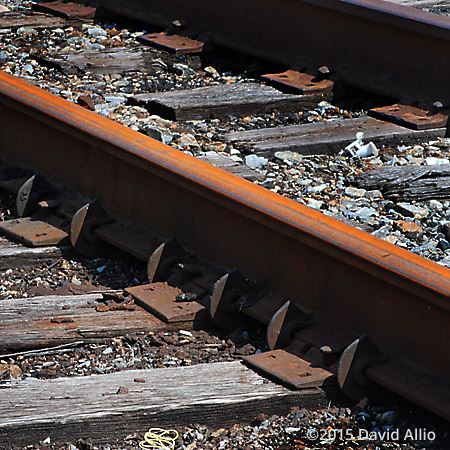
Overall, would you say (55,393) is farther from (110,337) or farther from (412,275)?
(412,275)

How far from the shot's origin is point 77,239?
174 inches

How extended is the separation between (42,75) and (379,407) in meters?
4.29

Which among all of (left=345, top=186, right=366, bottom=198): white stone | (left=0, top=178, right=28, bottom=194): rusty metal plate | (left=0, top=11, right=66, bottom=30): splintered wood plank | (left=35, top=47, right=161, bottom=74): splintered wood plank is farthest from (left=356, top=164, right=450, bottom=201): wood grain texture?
(left=0, top=11, right=66, bottom=30): splintered wood plank

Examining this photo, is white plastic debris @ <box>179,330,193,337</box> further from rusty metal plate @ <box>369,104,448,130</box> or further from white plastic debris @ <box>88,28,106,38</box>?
white plastic debris @ <box>88,28,106,38</box>

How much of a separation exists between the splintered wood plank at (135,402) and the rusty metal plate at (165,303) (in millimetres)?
469

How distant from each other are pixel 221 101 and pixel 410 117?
3.80 feet

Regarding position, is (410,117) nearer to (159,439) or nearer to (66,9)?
(159,439)

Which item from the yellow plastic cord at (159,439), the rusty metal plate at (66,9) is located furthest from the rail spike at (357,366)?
the rusty metal plate at (66,9)

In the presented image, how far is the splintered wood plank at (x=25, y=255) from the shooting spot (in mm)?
4320

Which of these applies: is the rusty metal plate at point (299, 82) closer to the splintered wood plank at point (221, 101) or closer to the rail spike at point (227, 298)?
the splintered wood plank at point (221, 101)

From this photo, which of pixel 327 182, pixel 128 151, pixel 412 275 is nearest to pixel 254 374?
pixel 412 275

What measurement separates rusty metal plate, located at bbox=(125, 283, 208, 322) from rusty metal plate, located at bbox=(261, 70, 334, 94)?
254 centimetres

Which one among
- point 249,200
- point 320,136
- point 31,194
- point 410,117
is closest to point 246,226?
point 249,200

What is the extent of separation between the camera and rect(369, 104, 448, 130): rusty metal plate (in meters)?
5.49
